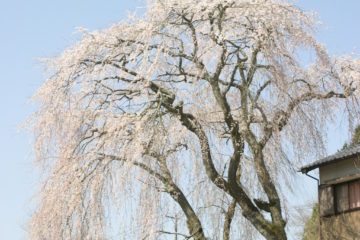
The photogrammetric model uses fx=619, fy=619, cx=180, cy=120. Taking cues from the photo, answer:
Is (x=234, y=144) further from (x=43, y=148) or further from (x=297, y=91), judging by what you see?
(x=43, y=148)

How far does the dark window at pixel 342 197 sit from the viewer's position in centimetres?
1437

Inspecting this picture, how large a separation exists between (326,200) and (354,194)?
878 mm

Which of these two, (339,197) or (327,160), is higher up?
(327,160)

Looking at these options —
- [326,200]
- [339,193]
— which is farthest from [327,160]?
[326,200]

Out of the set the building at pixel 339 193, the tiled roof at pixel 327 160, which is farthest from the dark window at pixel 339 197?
the tiled roof at pixel 327 160

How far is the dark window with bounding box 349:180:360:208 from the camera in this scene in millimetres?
14059

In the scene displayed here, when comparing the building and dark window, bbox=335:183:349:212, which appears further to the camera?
dark window, bbox=335:183:349:212

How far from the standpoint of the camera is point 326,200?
14.9m

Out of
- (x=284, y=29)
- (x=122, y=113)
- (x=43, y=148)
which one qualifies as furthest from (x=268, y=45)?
(x=43, y=148)

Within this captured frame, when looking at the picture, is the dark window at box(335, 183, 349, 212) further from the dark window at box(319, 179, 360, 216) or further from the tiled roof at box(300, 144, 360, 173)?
the tiled roof at box(300, 144, 360, 173)

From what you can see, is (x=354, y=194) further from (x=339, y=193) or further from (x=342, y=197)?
(x=339, y=193)

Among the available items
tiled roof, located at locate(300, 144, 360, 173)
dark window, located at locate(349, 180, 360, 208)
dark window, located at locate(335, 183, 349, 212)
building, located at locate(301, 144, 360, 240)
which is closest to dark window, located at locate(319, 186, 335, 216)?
building, located at locate(301, 144, 360, 240)

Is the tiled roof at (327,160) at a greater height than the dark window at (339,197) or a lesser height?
greater

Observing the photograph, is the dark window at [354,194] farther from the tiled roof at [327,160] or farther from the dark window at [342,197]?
the tiled roof at [327,160]
